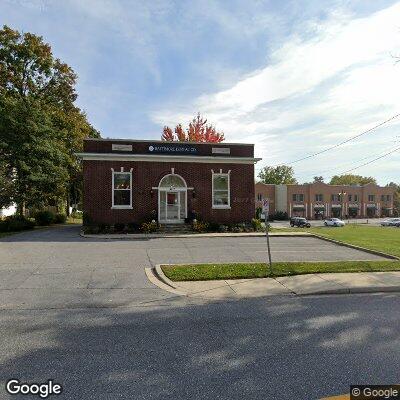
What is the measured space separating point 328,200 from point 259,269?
7994 cm

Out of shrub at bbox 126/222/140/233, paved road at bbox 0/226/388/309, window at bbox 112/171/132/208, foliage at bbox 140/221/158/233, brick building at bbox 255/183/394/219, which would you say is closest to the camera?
paved road at bbox 0/226/388/309

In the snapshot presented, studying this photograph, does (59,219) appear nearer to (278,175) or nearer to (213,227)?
(213,227)

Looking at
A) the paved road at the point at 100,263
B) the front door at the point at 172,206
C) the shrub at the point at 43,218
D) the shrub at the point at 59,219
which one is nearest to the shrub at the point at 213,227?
the front door at the point at 172,206

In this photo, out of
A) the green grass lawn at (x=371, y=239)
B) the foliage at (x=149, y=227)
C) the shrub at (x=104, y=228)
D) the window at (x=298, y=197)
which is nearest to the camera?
the green grass lawn at (x=371, y=239)

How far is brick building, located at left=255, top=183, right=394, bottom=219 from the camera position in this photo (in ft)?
269

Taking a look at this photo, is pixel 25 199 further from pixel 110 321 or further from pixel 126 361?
pixel 126 361

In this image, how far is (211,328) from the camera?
585cm

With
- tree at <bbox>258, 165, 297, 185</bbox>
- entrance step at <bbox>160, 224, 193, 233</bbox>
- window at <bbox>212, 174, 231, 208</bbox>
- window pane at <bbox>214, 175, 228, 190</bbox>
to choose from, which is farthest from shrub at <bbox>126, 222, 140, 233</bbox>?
tree at <bbox>258, 165, 297, 185</bbox>

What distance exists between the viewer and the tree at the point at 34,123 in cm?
2534

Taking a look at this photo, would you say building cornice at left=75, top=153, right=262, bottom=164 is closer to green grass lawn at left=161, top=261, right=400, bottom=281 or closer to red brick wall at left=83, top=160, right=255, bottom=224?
red brick wall at left=83, top=160, right=255, bottom=224

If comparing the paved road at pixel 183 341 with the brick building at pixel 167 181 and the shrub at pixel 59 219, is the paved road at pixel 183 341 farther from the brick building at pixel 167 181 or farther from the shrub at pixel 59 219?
the shrub at pixel 59 219

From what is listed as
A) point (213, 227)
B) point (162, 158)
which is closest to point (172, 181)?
point (162, 158)

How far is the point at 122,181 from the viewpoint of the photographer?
2248 centimetres

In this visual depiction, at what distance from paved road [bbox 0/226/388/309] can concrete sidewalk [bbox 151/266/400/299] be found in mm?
653
